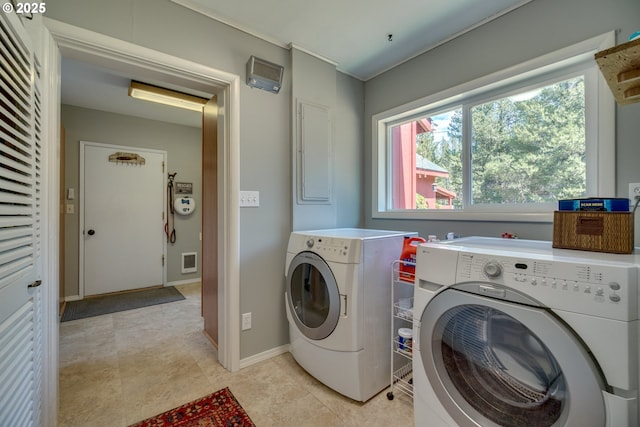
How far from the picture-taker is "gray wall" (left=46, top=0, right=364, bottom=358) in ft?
5.44

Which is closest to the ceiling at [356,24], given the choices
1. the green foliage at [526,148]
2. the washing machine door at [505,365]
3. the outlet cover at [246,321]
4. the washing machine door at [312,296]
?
the green foliage at [526,148]

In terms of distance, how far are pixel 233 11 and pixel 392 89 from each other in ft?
4.72

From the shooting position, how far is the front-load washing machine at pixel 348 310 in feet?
4.99

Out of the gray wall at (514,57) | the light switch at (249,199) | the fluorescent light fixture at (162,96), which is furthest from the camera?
the fluorescent light fixture at (162,96)

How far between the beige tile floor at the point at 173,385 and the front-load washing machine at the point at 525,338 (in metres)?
0.52

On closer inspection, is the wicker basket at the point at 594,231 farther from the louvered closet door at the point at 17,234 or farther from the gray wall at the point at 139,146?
the gray wall at the point at 139,146

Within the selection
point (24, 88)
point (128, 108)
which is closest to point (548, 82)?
point (24, 88)

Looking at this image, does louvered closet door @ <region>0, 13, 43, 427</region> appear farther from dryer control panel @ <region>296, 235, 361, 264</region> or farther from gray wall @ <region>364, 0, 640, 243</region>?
gray wall @ <region>364, 0, 640, 243</region>

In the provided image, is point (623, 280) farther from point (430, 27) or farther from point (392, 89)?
point (392, 89)

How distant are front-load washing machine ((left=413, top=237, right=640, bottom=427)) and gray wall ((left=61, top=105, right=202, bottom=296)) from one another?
12.8 feet

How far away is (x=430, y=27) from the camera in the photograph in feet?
6.36

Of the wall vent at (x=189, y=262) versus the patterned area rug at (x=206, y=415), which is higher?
the wall vent at (x=189, y=262)

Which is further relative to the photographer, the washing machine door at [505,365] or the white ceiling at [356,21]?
the white ceiling at [356,21]

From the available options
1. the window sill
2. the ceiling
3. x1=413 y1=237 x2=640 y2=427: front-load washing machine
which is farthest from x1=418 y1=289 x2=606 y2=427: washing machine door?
the ceiling
